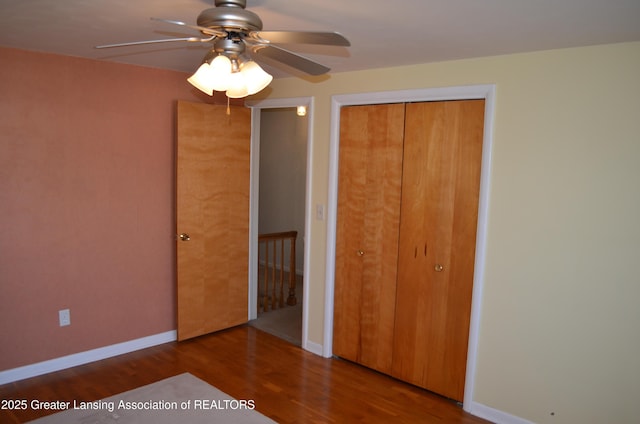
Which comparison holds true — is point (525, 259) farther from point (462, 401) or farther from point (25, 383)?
point (25, 383)

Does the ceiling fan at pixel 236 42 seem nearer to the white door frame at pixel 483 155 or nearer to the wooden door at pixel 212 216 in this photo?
the white door frame at pixel 483 155

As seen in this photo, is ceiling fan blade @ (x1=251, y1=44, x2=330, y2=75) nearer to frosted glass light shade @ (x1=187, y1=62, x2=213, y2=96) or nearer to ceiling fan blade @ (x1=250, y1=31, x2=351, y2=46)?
ceiling fan blade @ (x1=250, y1=31, x2=351, y2=46)

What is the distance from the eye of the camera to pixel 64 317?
3.51 m

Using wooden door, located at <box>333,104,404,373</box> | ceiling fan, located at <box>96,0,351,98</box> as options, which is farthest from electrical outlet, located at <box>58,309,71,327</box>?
ceiling fan, located at <box>96,0,351,98</box>

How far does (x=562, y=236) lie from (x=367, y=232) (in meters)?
1.39

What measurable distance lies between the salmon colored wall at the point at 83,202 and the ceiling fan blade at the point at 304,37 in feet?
7.49

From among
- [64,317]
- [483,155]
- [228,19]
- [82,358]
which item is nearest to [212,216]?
[64,317]

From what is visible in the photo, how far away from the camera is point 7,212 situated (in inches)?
126

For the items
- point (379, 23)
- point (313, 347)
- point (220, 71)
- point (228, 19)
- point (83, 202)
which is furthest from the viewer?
point (313, 347)

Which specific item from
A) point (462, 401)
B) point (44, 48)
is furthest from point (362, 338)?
point (44, 48)

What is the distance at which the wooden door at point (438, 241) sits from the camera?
3076 millimetres

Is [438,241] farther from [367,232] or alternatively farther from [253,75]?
[253,75]

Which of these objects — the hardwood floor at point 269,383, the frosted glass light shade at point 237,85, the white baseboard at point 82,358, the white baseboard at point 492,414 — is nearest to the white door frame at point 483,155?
the white baseboard at point 492,414

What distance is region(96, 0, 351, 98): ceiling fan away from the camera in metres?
1.66
